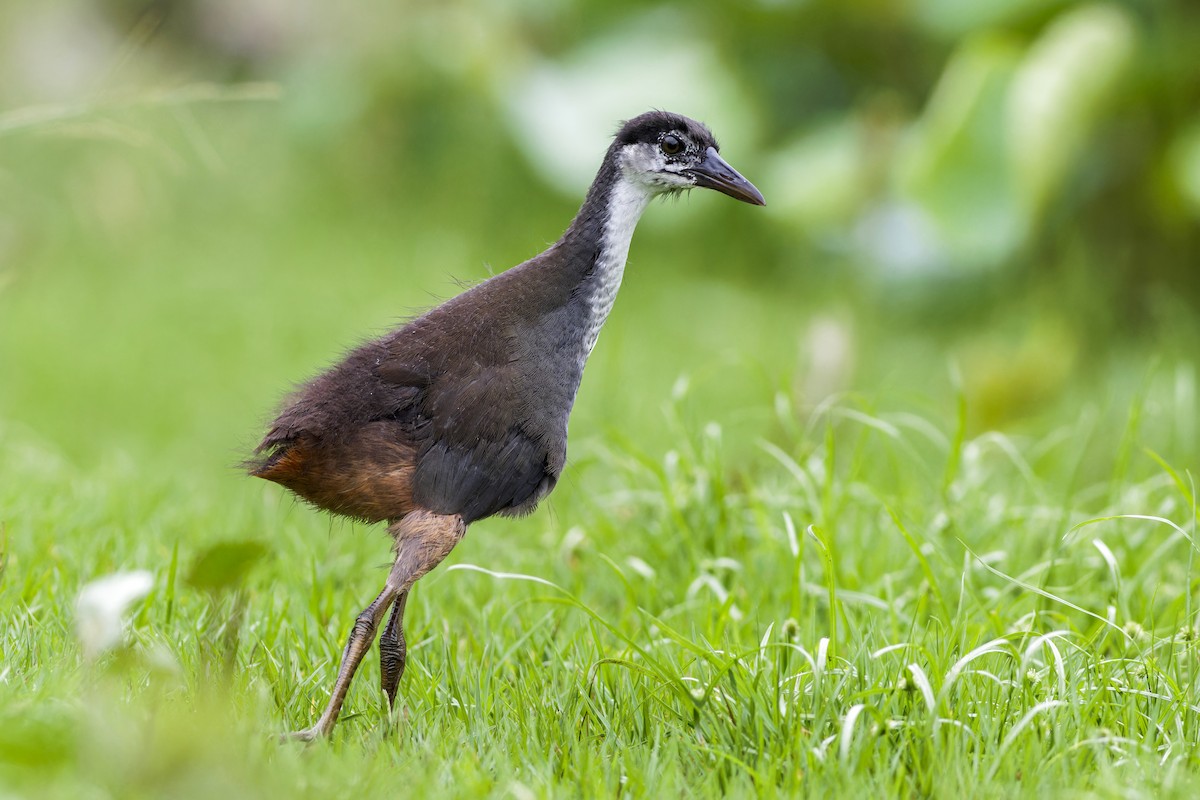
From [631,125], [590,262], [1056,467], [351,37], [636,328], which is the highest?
[351,37]

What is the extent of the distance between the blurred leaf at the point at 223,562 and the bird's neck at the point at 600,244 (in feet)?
3.46

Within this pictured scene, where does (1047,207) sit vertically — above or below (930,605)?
above

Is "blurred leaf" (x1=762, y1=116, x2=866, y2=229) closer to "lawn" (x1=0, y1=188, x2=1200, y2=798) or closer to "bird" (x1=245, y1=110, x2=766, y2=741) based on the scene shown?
"lawn" (x1=0, y1=188, x2=1200, y2=798)

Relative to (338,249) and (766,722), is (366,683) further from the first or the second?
(338,249)

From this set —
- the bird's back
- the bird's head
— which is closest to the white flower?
the bird's back

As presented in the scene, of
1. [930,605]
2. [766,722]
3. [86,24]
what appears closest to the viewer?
[766,722]

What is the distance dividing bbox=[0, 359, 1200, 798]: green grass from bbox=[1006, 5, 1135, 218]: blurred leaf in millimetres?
1841

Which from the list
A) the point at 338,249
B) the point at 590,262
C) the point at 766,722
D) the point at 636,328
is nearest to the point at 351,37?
the point at 338,249

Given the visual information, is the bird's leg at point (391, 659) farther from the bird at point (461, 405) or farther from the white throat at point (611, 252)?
the white throat at point (611, 252)

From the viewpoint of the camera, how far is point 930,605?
3463mm

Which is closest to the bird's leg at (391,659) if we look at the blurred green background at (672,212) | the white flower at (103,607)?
the white flower at (103,607)

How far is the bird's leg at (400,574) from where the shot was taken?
2.61m

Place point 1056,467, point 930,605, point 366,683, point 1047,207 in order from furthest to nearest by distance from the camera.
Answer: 1. point 1047,207
2. point 1056,467
3. point 930,605
4. point 366,683

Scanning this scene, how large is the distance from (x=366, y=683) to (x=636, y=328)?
3.93m
